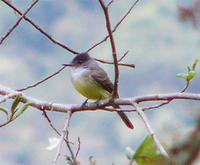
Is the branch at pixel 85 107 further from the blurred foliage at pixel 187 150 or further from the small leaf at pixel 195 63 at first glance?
the blurred foliage at pixel 187 150

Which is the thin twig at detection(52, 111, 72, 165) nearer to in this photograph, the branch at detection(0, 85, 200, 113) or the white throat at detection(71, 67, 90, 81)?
the branch at detection(0, 85, 200, 113)

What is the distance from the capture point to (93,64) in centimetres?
240

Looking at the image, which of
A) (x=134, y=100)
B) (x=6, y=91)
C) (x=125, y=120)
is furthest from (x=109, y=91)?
(x=134, y=100)

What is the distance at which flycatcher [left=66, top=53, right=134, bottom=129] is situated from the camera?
2068 millimetres

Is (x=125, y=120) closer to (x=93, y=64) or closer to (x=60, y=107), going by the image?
(x=93, y=64)

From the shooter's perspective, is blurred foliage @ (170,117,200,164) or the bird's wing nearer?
blurred foliage @ (170,117,200,164)

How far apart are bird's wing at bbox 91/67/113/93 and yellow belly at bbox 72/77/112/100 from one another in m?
0.02

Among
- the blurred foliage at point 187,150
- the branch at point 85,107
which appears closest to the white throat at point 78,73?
the branch at point 85,107

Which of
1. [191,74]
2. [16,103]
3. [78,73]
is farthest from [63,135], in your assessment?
[78,73]

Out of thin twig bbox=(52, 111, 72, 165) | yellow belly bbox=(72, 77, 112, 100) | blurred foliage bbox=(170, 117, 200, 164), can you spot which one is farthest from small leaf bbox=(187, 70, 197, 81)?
yellow belly bbox=(72, 77, 112, 100)

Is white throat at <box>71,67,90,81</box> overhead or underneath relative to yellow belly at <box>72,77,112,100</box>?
overhead

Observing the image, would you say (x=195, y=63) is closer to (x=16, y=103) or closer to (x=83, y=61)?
(x=16, y=103)

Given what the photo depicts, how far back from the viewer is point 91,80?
7.22 feet

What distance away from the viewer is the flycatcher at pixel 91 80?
6.79 feet
